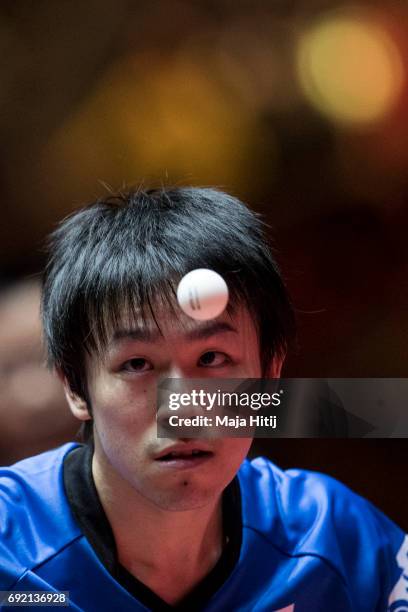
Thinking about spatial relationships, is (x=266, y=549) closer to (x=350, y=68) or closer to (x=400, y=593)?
(x=400, y=593)

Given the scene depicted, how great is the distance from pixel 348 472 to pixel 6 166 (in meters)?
0.37

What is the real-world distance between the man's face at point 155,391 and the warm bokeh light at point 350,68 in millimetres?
232

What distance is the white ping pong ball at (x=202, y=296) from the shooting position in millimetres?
463

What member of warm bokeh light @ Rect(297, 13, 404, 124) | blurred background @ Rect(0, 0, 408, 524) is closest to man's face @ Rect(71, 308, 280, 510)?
blurred background @ Rect(0, 0, 408, 524)

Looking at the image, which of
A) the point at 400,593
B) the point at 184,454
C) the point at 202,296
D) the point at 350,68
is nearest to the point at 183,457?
the point at 184,454

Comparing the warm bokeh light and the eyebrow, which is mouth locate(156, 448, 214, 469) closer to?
the eyebrow

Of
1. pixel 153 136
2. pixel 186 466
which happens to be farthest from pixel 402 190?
pixel 186 466

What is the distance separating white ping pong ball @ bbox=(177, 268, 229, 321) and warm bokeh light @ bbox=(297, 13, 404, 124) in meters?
0.25

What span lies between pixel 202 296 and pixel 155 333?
0.04 metres

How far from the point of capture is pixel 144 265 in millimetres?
504

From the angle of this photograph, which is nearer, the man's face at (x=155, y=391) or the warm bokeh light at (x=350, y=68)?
the man's face at (x=155, y=391)

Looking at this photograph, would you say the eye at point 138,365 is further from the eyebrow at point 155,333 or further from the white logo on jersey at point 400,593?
the white logo on jersey at point 400,593

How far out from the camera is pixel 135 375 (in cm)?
49

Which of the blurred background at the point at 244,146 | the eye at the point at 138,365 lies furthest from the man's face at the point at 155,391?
the blurred background at the point at 244,146
